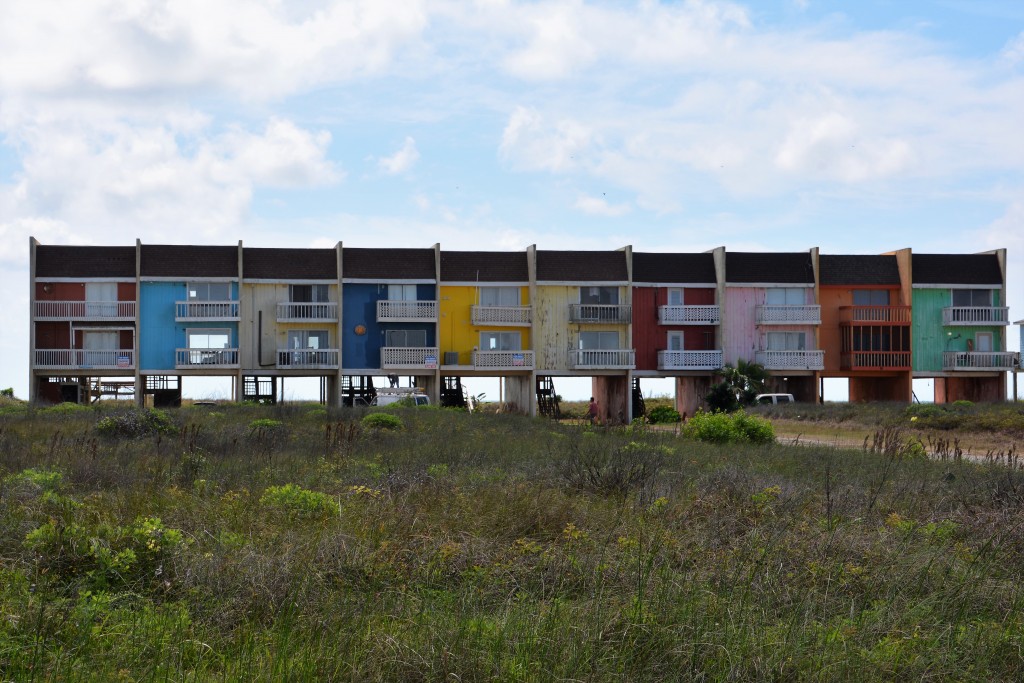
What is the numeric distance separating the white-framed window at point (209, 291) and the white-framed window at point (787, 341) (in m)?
26.1

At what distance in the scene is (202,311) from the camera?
164 ft

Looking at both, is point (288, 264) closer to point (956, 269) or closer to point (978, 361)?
point (956, 269)

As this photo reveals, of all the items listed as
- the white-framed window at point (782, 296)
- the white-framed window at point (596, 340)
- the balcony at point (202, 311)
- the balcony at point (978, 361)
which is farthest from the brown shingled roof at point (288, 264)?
the balcony at point (978, 361)

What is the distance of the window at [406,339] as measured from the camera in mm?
51594

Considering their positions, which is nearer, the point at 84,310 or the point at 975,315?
the point at 84,310

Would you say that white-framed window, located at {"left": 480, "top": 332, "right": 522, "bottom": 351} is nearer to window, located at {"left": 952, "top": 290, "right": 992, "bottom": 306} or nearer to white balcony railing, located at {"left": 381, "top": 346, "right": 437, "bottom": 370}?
white balcony railing, located at {"left": 381, "top": 346, "right": 437, "bottom": 370}

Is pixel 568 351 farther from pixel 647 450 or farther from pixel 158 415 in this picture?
pixel 647 450

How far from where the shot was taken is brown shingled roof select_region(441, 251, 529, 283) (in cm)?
5256

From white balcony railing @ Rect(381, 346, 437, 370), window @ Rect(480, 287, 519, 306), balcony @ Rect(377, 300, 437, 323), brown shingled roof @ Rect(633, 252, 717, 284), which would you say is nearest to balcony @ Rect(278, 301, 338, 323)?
balcony @ Rect(377, 300, 437, 323)

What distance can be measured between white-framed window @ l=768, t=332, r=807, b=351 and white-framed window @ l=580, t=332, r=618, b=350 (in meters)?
8.00

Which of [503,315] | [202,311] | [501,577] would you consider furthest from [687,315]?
[501,577]

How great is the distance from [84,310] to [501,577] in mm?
45253

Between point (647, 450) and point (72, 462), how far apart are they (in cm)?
888

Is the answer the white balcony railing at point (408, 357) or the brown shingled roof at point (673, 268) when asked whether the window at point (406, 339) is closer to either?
the white balcony railing at point (408, 357)
